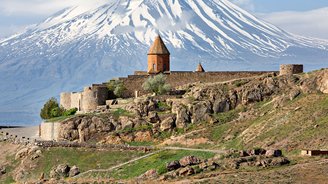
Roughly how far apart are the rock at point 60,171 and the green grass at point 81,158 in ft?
2.56

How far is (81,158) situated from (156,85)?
10.8 metres

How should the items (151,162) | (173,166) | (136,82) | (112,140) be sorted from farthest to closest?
1. (136,82)
2. (112,140)
3. (151,162)
4. (173,166)

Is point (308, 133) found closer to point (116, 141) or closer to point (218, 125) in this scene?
point (218, 125)

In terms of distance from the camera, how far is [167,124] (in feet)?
201

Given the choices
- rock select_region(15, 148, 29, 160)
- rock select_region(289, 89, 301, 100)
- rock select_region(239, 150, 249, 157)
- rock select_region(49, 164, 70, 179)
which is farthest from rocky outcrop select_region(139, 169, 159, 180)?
rock select_region(15, 148, 29, 160)

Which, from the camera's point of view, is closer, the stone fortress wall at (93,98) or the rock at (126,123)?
the rock at (126,123)

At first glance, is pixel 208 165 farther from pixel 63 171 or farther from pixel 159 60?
pixel 159 60

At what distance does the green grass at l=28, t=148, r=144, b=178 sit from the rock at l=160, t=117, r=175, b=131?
4.36 m

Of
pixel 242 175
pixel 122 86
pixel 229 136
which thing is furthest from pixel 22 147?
pixel 242 175

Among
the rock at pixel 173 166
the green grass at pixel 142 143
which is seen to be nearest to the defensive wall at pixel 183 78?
the green grass at pixel 142 143

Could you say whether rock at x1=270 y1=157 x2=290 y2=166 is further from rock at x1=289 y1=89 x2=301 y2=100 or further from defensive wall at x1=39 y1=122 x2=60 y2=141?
defensive wall at x1=39 y1=122 x2=60 y2=141

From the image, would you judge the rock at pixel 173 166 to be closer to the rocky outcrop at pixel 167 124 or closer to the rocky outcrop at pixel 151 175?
the rocky outcrop at pixel 151 175

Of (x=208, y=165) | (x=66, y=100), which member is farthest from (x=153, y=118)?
(x=208, y=165)

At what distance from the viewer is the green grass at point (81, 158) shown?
186ft
